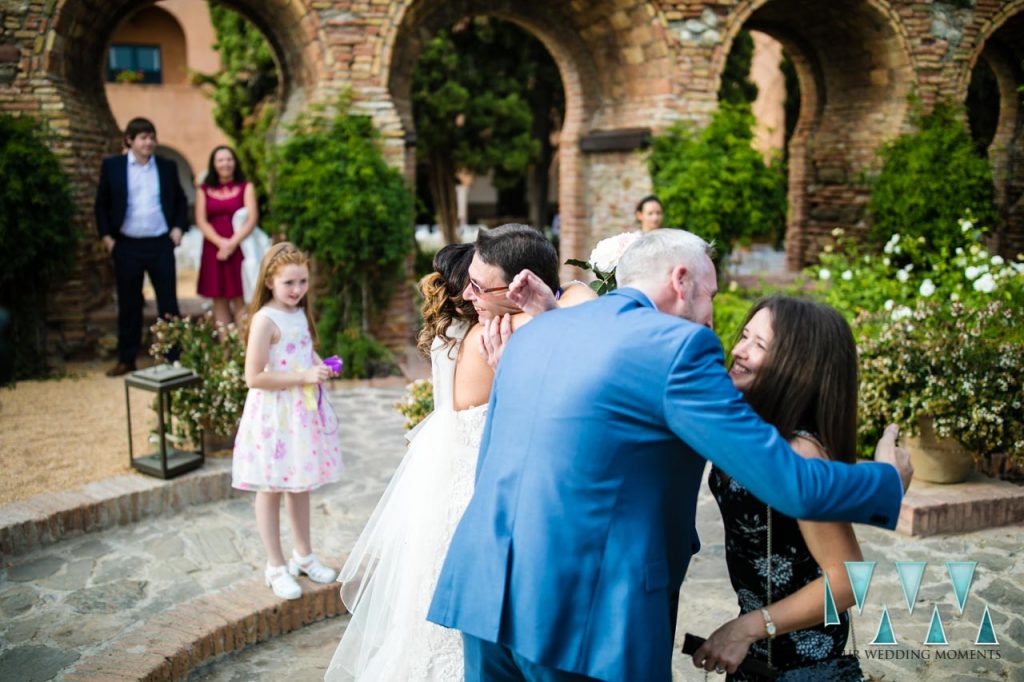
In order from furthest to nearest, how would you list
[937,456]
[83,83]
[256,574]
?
[83,83] → [937,456] → [256,574]

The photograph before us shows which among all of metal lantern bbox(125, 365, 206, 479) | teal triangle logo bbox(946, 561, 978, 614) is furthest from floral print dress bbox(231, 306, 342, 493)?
teal triangle logo bbox(946, 561, 978, 614)

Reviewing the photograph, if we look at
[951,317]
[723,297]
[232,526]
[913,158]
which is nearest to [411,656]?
[232,526]

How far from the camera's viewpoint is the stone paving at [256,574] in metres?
3.92

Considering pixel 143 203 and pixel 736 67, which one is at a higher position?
pixel 736 67

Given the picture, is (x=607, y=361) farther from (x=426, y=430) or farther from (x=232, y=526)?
(x=232, y=526)

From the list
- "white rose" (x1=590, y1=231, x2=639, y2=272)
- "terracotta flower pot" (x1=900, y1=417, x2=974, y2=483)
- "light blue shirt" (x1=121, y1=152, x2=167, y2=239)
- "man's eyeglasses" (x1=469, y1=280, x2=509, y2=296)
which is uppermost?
"light blue shirt" (x1=121, y1=152, x2=167, y2=239)

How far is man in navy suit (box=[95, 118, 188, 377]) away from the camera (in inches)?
317

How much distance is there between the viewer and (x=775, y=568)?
7.84 ft

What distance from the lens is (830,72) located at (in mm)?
12742

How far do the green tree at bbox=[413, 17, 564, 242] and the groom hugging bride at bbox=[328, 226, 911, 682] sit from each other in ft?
41.6

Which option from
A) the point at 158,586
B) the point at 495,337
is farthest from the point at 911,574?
the point at 158,586

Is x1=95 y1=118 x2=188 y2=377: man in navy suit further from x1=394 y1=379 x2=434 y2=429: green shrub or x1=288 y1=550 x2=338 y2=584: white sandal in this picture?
x1=288 y1=550 x2=338 y2=584: white sandal

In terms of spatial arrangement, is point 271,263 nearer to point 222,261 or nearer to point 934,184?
point 222,261

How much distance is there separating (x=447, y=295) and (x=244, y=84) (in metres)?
12.5
